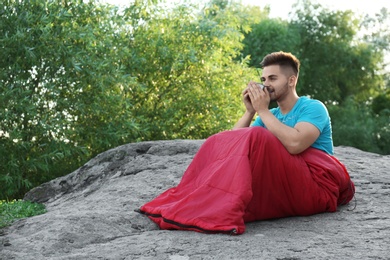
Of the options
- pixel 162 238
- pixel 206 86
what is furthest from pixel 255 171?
pixel 206 86

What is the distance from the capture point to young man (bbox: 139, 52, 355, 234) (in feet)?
13.4

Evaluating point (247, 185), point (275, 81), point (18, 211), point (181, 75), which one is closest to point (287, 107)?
point (275, 81)

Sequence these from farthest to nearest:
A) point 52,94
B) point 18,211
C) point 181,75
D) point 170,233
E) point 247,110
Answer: point 181,75 < point 52,94 < point 18,211 < point 247,110 < point 170,233

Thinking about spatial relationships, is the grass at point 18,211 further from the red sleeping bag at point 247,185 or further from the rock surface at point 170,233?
the red sleeping bag at point 247,185

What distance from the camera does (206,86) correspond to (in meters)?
12.7

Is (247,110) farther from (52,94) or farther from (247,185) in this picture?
(52,94)

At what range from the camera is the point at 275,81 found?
4574 mm

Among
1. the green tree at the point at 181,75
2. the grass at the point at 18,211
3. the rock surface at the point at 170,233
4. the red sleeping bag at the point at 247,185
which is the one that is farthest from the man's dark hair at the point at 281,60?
the green tree at the point at 181,75

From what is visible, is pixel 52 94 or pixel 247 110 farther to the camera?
pixel 52 94

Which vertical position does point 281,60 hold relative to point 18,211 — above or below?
above

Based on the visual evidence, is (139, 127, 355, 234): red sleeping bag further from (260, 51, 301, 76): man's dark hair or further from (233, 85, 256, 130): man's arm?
(260, 51, 301, 76): man's dark hair

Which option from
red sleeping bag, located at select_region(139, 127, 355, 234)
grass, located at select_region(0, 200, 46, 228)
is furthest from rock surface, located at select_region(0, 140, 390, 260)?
grass, located at select_region(0, 200, 46, 228)

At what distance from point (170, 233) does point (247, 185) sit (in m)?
0.66

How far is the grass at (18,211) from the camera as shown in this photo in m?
5.63
